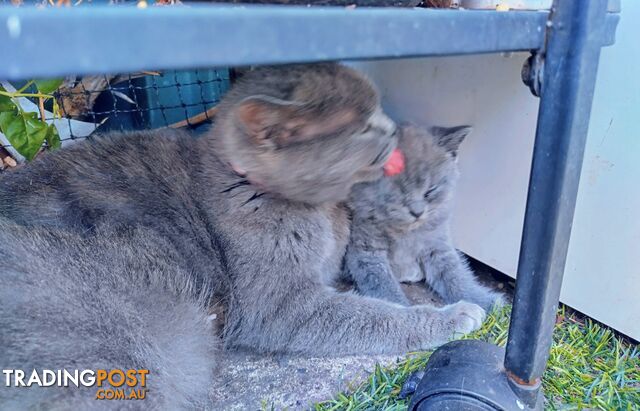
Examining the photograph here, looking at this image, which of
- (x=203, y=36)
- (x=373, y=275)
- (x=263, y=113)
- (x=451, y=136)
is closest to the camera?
(x=203, y=36)

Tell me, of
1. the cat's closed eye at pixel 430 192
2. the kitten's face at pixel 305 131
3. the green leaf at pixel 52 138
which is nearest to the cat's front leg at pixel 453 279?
the cat's closed eye at pixel 430 192

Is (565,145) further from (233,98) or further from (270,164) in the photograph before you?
(233,98)

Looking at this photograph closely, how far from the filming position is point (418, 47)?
64 centimetres

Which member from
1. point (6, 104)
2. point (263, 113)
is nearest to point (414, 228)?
point (263, 113)

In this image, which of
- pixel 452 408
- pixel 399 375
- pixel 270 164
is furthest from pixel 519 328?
pixel 270 164

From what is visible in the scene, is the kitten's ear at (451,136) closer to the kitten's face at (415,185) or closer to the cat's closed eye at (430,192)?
the kitten's face at (415,185)

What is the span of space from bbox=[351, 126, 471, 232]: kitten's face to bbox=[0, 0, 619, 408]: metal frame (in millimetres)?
727

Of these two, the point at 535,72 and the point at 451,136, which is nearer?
the point at 535,72

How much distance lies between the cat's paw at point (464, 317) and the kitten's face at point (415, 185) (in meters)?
0.32

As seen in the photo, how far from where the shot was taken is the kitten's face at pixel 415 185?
1.61 m

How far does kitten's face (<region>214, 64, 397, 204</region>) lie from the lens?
3.93ft

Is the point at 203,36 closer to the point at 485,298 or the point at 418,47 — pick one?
the point at 418,47

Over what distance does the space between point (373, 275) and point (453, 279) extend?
286 millimetres

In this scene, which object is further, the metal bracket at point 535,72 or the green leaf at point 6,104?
the green leaf at point 6,104
